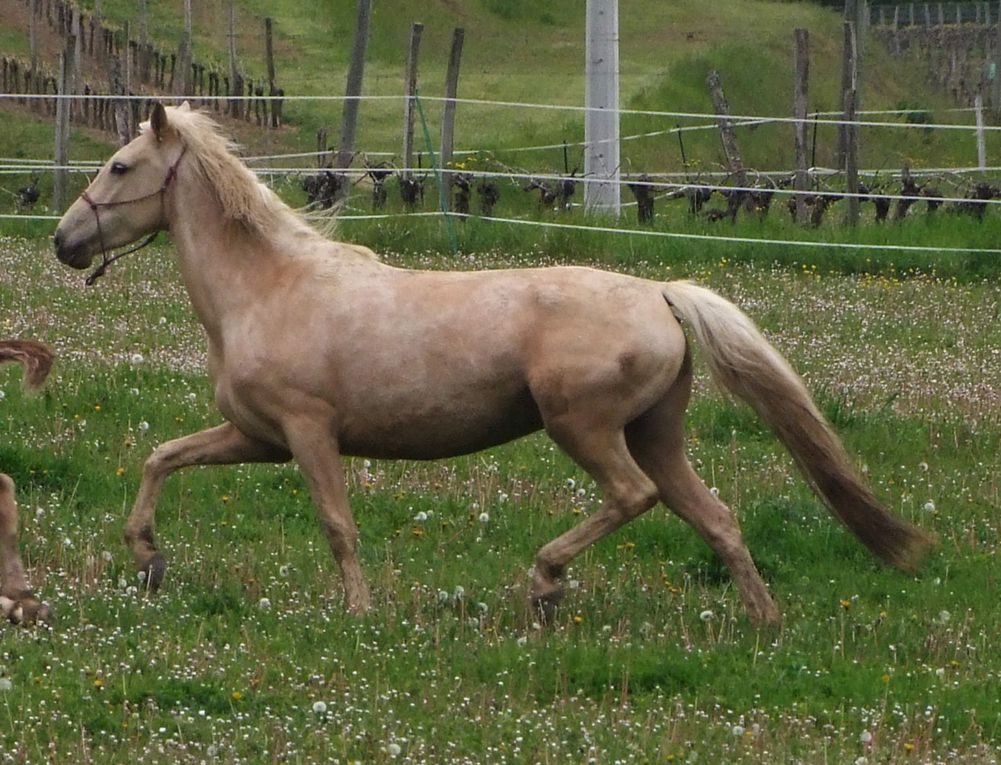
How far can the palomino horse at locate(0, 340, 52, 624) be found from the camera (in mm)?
7215

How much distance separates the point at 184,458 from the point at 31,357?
0.82m

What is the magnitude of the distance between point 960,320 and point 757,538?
6.52 m

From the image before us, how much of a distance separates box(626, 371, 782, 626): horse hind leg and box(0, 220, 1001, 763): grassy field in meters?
0.30

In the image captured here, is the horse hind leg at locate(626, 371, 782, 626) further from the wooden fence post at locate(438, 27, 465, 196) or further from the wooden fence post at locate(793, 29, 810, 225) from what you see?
the wooden fence post at locate(793, 29, 810, 225)

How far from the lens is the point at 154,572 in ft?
26.1

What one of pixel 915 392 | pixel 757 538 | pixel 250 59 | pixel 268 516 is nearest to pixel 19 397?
pixel 268 516

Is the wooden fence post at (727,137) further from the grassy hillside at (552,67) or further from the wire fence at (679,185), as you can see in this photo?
the grassy hillside at (552,67)

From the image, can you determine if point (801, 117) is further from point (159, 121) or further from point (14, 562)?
point (14, 562)

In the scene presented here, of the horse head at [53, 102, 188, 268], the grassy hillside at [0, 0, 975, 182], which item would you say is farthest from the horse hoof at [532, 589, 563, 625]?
the grassy hillside at [0, 0, 975, 182]

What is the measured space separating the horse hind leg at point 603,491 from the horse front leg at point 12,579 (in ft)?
6.49

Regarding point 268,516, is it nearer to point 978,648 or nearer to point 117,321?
point 978,648

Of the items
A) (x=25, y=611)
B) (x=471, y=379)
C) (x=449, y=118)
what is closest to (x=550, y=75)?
(x=449, y=118)

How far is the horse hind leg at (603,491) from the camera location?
24.9 ft

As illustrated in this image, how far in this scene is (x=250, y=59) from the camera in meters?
48.1
